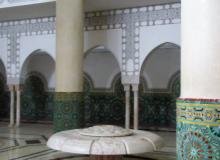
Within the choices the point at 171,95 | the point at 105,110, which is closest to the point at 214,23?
the point at 171,95

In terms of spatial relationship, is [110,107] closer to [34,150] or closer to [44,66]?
[44,66]

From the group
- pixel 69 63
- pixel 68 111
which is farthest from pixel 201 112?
pixel 68 111

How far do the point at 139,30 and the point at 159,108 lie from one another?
2468mm

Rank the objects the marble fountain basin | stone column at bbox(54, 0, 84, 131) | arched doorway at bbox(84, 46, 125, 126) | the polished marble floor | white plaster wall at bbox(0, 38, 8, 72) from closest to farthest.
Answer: the marble fountain basin
the polished marble floor
stone column at bbox(54, 0, 84, 131)
white plaster wall at bbox(0, 38, 8, 72)
arched doorway at bbox(84, 46, 125, 126)

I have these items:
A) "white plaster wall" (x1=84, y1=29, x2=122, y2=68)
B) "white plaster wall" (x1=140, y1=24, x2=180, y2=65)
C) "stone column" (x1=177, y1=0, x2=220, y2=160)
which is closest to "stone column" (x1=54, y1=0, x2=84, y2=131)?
"white plaster wall" (x1=84, y1=29, x2=122, y2=68)

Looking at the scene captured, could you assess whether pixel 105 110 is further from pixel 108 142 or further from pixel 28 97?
pixel 108 142

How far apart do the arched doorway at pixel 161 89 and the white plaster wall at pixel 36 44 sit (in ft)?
7.60

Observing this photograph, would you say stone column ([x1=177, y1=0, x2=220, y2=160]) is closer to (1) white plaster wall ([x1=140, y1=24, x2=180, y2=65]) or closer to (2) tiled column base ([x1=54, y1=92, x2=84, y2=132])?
(2) tiled column base ([x1=54, y1=92, x2=84, y2=132])

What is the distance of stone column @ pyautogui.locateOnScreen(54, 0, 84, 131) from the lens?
544 cm

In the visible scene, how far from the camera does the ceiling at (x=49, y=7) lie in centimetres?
619

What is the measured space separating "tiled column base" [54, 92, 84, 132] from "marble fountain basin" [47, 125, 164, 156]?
2.23 m

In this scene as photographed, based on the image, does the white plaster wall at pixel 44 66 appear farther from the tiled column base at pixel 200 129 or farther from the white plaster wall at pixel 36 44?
the tiled column base at pixel 200 129

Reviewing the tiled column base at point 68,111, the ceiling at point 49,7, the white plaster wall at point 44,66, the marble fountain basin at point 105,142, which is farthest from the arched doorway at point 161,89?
the marble fountain basin at point 105,142

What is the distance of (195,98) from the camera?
1.25 metres
